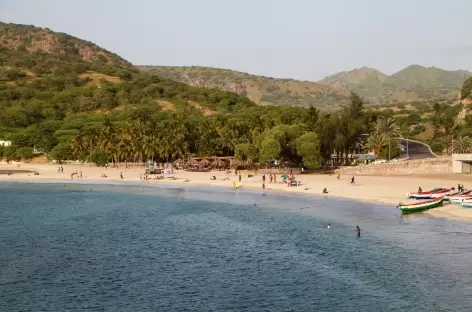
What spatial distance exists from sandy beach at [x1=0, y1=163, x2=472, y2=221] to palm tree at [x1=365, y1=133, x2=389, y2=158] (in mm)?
19627

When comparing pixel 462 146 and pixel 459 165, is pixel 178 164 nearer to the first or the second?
pixel 459 165

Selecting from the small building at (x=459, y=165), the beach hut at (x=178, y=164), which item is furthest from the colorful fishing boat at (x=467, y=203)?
the beach hut at (x=178, y=164)

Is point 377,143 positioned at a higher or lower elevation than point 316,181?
higher

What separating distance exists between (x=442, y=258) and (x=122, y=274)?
23.5 meters

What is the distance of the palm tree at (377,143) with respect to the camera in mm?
115750

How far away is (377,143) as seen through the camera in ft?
381

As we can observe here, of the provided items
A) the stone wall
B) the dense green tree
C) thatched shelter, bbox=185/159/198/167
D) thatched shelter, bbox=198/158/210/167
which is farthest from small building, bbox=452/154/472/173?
thatched shelter, bbox=185/159/198/167

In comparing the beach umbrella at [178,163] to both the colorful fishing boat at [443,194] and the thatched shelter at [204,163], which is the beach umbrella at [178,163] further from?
the colorful fishing boat at [443,194]

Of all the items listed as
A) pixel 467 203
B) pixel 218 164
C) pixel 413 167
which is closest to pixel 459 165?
pixel 413 167

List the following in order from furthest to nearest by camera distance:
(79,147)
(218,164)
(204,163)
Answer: (79,147) < (218,164) < (204,163)

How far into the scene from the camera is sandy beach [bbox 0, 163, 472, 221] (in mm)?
72312

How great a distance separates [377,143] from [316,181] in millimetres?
28871

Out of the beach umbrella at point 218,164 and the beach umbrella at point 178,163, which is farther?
the beach umbrella at point 178,163

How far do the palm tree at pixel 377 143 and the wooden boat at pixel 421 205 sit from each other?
52612mm
